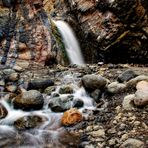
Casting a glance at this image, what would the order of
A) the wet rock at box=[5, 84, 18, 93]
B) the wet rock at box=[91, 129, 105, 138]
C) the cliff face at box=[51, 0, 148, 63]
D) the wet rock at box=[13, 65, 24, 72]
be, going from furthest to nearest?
1. the cliff face at box=[51, 0, 148, 63]
2. the wet rock at box=[13, 65, 24, 72]
3. the wet rock at box=[5, 84, 18, 93]
4. the wet rock at box=[91, 129, 105, 138]

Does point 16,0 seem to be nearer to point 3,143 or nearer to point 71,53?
point 71,53

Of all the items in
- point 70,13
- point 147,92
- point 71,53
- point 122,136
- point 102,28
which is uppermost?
point 70,13

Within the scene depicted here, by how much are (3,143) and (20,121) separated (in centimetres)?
90

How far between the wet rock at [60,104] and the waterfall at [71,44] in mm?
5019

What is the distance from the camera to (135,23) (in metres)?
A: 13.2

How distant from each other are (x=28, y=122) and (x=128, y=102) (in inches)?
87.7

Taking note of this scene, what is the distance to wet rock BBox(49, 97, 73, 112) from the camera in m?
7.84

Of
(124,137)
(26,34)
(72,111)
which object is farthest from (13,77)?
(124,137)

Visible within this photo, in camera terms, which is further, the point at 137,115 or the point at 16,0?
the point at 16,0

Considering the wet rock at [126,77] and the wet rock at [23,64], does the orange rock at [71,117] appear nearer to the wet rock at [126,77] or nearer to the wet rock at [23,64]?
the wet rock at [126,77]

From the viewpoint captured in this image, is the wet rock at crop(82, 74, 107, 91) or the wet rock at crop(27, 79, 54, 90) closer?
the wet rock at crop(82, 74, 107, 91)

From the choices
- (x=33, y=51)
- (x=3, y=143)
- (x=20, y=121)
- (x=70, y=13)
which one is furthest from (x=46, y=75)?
(x=70, y=13)

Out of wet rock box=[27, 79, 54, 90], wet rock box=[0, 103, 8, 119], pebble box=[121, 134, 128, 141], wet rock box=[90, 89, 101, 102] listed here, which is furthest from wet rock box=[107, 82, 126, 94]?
wet rock box=[0, 103, 8, 119]

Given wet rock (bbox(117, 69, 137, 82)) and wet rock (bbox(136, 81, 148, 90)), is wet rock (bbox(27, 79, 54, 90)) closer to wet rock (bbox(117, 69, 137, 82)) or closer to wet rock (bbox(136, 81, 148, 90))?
wet rock (bbox(117, 69, 137, 82))
